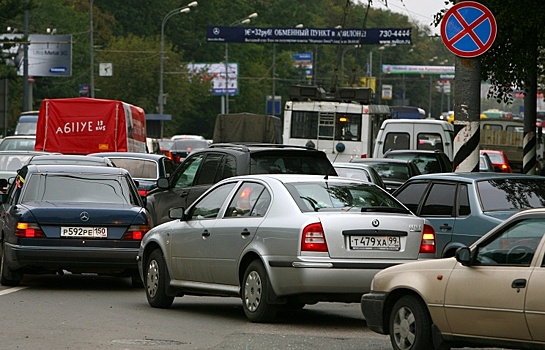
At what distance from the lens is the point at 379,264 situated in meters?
12.3

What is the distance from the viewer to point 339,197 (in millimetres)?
12859

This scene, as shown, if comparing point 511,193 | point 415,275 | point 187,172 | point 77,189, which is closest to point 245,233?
point 415,275

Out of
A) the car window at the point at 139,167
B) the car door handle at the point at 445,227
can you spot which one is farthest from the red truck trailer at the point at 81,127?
the car door handle at the point at 445,227

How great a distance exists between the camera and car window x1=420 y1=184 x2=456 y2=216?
15602mm

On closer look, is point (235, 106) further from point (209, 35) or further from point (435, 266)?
point (435, 266)

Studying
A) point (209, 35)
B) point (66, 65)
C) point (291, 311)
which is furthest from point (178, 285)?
point (66, 65)

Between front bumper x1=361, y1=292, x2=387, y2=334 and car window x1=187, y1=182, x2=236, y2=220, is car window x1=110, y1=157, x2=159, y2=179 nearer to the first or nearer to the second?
car window x1=187, y1=182, x2=236, y2=220

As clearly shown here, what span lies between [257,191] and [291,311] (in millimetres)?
1625

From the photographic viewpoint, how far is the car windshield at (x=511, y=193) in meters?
14.4

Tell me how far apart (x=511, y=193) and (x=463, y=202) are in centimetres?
63

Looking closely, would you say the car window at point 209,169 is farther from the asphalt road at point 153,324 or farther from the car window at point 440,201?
the car window at point 440,201

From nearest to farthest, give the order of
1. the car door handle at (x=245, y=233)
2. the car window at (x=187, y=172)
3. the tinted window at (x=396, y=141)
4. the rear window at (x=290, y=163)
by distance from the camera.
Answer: the car door handle at (x=245, y=233) → the rear window at (x=290, y=163) → the car window at (x=187, y=172) → the tinted window at (x=396, y=141)

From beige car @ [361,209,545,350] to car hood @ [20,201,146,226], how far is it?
569 cm

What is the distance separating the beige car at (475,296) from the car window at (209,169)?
797 cm
